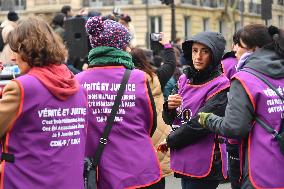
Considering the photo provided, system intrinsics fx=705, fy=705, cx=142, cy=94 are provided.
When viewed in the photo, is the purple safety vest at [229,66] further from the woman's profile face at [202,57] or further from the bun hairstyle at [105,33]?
the bun hairstyle at [105,33]

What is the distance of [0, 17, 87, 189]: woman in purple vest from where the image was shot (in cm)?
429

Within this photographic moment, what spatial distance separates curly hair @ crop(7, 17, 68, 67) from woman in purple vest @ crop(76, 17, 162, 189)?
0.71m

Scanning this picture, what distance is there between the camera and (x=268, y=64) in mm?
5012

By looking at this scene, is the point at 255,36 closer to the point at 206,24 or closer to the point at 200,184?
the point at 200,184

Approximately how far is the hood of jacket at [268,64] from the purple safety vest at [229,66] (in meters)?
2.44

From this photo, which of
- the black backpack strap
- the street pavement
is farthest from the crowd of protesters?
the street pavement

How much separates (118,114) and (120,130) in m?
0.12

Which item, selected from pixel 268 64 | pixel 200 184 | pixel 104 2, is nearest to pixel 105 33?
pixel 268 64

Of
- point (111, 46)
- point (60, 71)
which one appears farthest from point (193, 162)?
point (60, 71)

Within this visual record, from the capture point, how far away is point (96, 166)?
5070 mm

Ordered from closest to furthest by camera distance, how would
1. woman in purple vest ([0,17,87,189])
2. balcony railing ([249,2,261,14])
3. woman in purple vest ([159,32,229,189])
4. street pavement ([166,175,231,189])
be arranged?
woman in purple vest ([0,17,87,189]), woman in purple vest ([159,32,229,189]), street pavement ([166,175,231,189]), balcony railing ([249,2,261,14])

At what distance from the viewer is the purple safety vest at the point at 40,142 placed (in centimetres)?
431

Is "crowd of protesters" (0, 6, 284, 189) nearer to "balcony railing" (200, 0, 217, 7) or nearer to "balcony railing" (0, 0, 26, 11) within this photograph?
"balcony railing" (200, 0, 217, 7)

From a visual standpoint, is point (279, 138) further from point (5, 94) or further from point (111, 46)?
point (5, 94)
